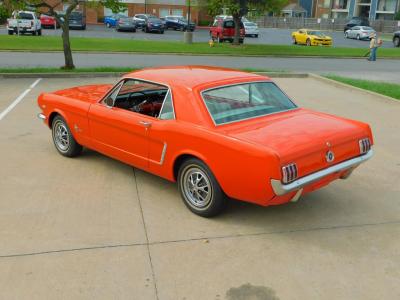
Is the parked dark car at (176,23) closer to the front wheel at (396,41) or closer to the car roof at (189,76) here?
the front wheel at (396,41)

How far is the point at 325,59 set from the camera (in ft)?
82.5

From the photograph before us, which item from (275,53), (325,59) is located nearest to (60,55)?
(275,53)

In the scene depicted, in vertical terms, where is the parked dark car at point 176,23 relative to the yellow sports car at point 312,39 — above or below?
above

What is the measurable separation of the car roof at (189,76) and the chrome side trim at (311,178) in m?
1.53

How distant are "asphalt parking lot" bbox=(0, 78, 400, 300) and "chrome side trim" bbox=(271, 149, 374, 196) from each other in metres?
0.56

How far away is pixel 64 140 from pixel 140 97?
149cm

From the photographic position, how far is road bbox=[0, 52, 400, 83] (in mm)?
18528

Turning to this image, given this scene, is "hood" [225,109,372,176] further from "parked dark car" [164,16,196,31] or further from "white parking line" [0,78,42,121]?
"parked dark car" [164,16,196,31]

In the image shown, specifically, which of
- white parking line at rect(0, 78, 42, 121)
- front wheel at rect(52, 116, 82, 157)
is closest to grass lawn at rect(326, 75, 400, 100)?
front wheel at rect(52, 116, 82, 157)

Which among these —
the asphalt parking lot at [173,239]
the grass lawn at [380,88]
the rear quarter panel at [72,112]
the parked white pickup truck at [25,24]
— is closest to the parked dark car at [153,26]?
the parked white pickup truck at [25,24]

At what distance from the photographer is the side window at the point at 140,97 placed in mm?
5746

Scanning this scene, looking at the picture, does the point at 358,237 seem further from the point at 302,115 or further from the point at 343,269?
the point at 302,115

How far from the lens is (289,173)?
416 centimetres

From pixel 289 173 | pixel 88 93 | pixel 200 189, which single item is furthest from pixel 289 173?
pixel 88 93
